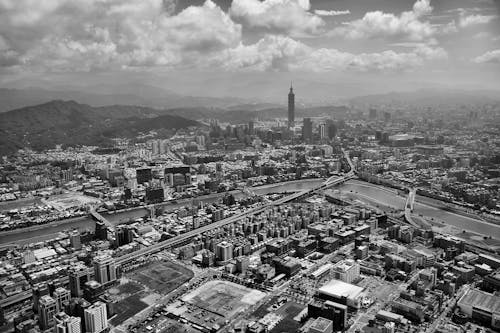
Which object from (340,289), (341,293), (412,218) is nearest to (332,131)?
(412,218)

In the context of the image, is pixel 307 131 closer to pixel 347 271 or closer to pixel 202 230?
pixel 202 230

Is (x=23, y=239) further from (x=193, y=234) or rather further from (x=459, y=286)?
(x=459, y=286)

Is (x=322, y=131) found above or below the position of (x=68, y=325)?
above

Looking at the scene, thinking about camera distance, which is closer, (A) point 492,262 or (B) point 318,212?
(A) point 492,262

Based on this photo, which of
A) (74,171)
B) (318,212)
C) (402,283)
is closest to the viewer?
(402,283)

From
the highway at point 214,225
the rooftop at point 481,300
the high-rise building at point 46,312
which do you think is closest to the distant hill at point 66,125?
the highway at point 214,225

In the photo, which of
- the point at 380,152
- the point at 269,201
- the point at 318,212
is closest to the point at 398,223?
the point at 318,212
